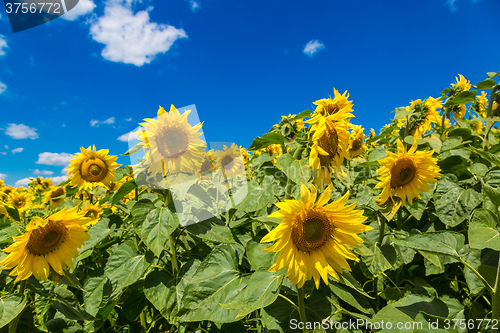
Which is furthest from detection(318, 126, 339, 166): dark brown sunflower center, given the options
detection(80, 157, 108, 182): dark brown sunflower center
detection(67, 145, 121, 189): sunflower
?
detection(80, 157, 108, 182): dark brown sunflower center

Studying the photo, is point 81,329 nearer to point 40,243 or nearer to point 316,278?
point 40,243

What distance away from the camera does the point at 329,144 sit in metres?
1.99

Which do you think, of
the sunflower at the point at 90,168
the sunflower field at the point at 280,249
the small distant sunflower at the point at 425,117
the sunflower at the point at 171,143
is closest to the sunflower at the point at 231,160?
the sunflower at the point at 90,168

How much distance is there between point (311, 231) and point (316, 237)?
0.19 feet

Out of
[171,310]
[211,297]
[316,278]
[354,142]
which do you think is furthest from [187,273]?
[354,142]

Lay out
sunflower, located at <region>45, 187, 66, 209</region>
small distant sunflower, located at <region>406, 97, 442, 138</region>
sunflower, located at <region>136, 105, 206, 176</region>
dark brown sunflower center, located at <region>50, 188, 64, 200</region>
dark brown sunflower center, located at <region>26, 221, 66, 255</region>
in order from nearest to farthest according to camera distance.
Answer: dark brown sunflower center, located at <region>26, 221, 66, 255</region>, sunflower, located at <region>136, 105, 206, 176</region>, small distant sunflower, located at <region>406, 97, 442, 138</region>, sunflower, located at <region>45, 187, 66, 209</region>, dark brown sunflower center, located at <region>50, 188, 64, 200</region>

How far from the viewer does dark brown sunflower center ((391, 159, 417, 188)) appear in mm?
2326

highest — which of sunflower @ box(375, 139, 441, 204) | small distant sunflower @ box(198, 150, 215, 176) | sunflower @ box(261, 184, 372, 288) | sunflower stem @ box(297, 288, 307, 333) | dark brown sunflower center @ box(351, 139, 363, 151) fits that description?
dark brown sunflower center @ box(351, 139, 363, 151)

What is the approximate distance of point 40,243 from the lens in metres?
2.05

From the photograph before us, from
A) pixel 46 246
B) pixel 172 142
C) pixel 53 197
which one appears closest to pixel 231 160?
pixel 172 142

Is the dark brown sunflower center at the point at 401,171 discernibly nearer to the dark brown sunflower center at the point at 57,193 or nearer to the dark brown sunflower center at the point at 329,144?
the dark brown sunflower center at the point at 329,144

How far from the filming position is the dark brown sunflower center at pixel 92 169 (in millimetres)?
3572

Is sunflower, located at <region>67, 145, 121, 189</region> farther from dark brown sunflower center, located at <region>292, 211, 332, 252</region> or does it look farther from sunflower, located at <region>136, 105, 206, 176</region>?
dark brown sunflower center, located at <region>292, 211, 332, 252</region>

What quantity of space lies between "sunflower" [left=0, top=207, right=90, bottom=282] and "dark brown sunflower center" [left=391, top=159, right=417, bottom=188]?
251 centimetres
